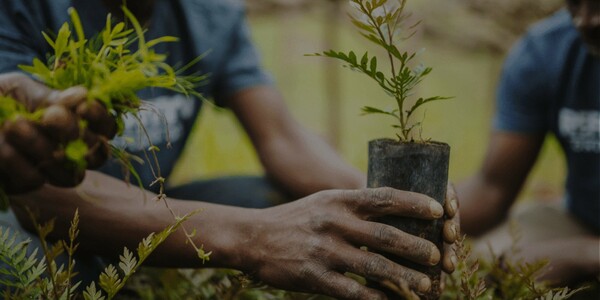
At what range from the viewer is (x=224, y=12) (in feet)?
8.57

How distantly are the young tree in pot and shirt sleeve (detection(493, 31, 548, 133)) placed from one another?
76.6 inches

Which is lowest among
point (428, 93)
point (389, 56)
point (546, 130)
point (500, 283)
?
point (428, 93)

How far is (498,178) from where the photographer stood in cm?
310

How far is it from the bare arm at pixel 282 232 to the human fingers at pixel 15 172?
4.1 inches

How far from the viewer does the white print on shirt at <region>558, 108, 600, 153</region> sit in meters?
2.80

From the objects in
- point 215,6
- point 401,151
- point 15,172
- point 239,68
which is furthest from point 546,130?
point 15,172

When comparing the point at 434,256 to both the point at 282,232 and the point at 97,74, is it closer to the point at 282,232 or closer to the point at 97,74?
the point at 282,232

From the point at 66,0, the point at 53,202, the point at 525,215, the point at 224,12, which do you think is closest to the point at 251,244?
the point at 53,202

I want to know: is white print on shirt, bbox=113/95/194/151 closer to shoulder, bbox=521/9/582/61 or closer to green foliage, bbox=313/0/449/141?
green foliage, bbox=313/0/449/141

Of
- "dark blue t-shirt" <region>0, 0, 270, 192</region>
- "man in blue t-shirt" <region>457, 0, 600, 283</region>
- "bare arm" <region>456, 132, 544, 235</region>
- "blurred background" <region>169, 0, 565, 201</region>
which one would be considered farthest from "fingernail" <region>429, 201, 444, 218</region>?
"bare arm" <region>456, 132, 544, 235</region>

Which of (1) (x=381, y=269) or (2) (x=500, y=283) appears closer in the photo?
(1) (x=381, y=269)

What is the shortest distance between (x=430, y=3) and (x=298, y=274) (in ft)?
18.6

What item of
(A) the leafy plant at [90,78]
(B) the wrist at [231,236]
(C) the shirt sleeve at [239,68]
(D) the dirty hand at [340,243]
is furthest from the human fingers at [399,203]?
(C) the shirt sleeve at [239,68]

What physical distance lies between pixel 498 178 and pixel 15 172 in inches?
101
